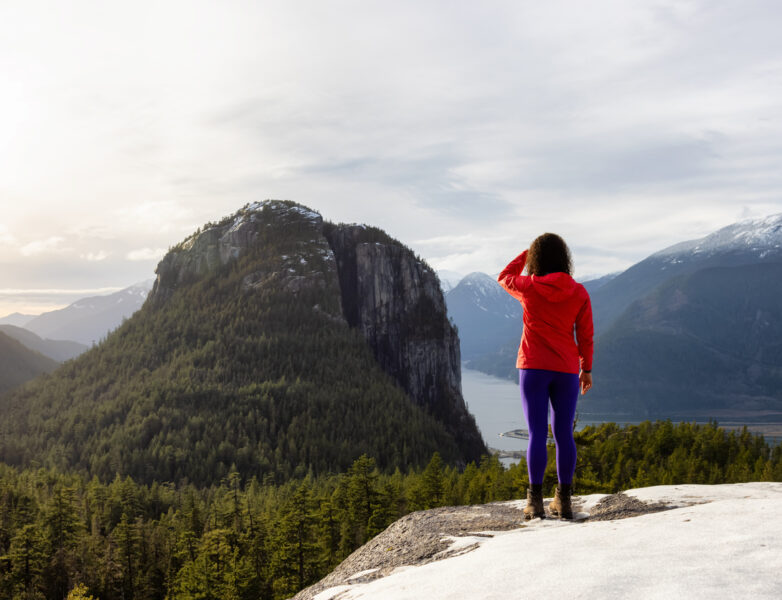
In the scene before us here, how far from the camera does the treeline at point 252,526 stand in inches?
1826

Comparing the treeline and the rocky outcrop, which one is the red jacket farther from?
the treeline

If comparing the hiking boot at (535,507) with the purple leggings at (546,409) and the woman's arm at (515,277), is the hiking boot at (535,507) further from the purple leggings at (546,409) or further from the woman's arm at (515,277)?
the woman's arm at (515,277)

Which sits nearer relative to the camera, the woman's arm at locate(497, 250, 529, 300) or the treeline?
the woman's arm at locate(497, 250, 529, 300)

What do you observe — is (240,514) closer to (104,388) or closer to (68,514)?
(68,514)

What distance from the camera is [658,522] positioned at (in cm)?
669

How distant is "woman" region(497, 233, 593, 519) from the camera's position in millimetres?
7523

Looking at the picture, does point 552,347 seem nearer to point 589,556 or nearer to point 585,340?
point 585,340

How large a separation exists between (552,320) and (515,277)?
919mm

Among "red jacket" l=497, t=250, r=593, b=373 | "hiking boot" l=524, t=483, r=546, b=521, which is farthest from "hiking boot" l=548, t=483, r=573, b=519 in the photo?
"red jacket" l=497, t=250, r=593, b=373

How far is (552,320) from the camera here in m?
7.56

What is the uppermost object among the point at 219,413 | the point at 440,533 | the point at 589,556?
the point at 589,556

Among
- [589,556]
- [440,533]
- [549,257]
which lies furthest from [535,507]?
[549,257]

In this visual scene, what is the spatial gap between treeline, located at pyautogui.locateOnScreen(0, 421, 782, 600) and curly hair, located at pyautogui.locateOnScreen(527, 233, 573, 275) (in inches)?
1382

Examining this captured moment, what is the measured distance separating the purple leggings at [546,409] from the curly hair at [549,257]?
1525 mm
